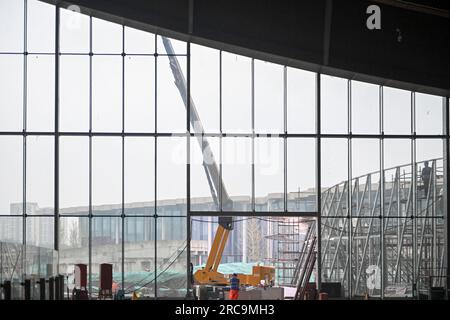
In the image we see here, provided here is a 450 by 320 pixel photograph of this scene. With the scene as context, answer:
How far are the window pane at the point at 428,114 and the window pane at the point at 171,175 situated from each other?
5988 mm

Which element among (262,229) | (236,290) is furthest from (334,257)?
(262,229)

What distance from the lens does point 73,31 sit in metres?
20.2

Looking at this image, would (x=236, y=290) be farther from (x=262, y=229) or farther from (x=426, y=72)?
(x=262, y=229)

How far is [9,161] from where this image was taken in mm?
19688

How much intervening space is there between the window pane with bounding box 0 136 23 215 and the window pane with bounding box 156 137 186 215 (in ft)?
11.1

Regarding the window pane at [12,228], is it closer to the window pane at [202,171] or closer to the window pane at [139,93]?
the window pane at [139,93]

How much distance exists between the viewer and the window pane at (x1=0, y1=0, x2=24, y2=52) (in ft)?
65.8

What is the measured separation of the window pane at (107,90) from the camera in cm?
→ 1992

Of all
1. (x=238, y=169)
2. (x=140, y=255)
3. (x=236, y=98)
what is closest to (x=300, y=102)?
(x=236, y=98)

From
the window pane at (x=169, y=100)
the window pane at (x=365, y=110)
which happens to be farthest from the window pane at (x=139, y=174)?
the window pane at (x=365, y=110)

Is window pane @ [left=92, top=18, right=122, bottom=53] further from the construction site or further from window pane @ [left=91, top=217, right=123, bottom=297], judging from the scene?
window pane @ [left=91, top=217, right=123, bottom=297]

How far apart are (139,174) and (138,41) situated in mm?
3357

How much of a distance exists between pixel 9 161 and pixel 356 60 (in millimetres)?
8954

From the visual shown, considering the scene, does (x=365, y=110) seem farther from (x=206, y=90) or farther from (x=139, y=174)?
(x=139, y=174)
